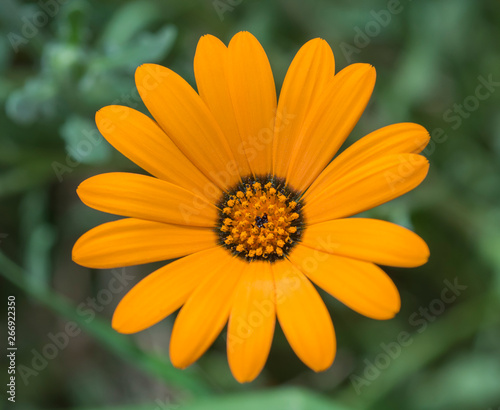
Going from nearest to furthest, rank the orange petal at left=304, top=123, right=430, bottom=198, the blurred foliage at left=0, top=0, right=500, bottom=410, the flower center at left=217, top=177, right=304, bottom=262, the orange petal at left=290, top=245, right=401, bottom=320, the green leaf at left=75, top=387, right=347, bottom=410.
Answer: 1. the orange petal at left=290, top=245, right=401, bottom=320
2. the orange petal at left=304, top=123, right=430, bottom=198
3. the green leaf at left=75, top=387, right=347, bottom=410
4. the flower center at left=217, top=177, right=304, bottom=262
5. the blurred foliage at left=0, top=0, right=500, bottom=410

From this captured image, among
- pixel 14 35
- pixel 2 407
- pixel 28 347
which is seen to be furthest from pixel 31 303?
pixel 14 35

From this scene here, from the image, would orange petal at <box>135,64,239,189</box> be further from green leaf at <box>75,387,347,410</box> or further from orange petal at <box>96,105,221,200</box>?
green leaf at <box>75,387,347,410</box>

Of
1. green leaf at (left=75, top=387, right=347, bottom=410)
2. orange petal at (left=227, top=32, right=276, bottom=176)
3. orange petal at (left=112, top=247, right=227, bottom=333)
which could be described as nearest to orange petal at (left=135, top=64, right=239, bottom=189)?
orange petal at (left=227, top=32, right=276, bottom=176)

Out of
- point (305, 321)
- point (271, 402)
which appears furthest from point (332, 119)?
point (271, 402)

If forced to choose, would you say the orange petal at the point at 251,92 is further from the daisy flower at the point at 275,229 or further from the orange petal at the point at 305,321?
the orange petal at the point at 305,321

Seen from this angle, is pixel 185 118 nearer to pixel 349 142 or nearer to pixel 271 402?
pixel 271 402

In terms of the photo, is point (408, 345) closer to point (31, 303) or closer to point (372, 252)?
point (372, 252)
